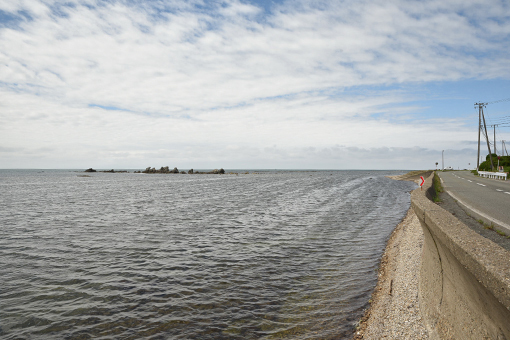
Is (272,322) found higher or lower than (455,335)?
lower

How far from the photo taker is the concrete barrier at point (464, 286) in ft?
9.64

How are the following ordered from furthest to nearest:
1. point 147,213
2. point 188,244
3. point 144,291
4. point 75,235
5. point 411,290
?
point 147,213 → point 75,235 → point 188,244 → point 144,291 → point 411,290

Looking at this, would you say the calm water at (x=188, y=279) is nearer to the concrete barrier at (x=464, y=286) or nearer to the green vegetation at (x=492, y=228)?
the concrete barrier at (x=464, y=286)

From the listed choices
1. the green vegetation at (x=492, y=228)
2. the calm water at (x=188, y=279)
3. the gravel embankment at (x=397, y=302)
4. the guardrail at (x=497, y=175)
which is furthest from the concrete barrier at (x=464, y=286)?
the guardrail at (x=497, y=175)

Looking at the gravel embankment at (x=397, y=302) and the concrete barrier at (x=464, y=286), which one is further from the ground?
the concrete barrier at (x=464, y=286)

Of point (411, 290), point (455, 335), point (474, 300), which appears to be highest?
point (474, 300)

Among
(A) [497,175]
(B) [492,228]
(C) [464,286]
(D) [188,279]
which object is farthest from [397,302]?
(A) [497,175]

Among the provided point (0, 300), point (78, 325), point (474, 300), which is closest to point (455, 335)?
point (474, 300)

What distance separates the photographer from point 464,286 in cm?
386

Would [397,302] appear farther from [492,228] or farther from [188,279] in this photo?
[492,228]

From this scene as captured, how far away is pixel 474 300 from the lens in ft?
11.5

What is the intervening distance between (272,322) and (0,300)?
22.8ft

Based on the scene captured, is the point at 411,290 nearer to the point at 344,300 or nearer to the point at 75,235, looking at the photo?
the point at 344,300

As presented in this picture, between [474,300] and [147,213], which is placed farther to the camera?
[147,213]
